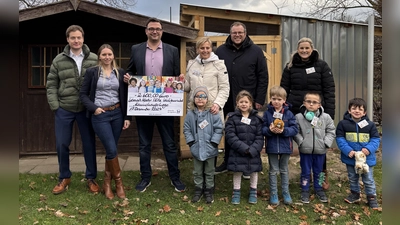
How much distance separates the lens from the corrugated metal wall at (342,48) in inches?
273

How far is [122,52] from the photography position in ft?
22.7

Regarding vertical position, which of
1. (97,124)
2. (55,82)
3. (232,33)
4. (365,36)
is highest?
(365,36)

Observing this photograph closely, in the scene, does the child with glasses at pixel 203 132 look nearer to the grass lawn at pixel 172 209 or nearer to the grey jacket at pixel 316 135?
the grass lawn at pixel 172 209

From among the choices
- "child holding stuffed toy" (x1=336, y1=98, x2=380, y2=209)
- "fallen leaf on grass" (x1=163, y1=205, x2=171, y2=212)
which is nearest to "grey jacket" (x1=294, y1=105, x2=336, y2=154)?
"child holding stuffed toy" (x1=336, y1=98, x2=380, y2=209)

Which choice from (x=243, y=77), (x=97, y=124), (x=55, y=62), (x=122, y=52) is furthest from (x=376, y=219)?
(x=122, y=52)

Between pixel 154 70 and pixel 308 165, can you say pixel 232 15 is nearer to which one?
pixel 154 70

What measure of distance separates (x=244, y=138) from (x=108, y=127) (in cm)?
175

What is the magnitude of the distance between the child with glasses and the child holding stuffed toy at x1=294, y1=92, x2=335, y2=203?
41.8 inches

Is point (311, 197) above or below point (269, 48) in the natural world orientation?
below

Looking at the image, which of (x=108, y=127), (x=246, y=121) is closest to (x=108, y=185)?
(x=108, y=127)

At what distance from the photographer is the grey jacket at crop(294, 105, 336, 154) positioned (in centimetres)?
421

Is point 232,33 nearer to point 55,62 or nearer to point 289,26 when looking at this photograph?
point 55,62

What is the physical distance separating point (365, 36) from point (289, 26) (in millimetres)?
1676

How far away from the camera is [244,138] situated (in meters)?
4.09
